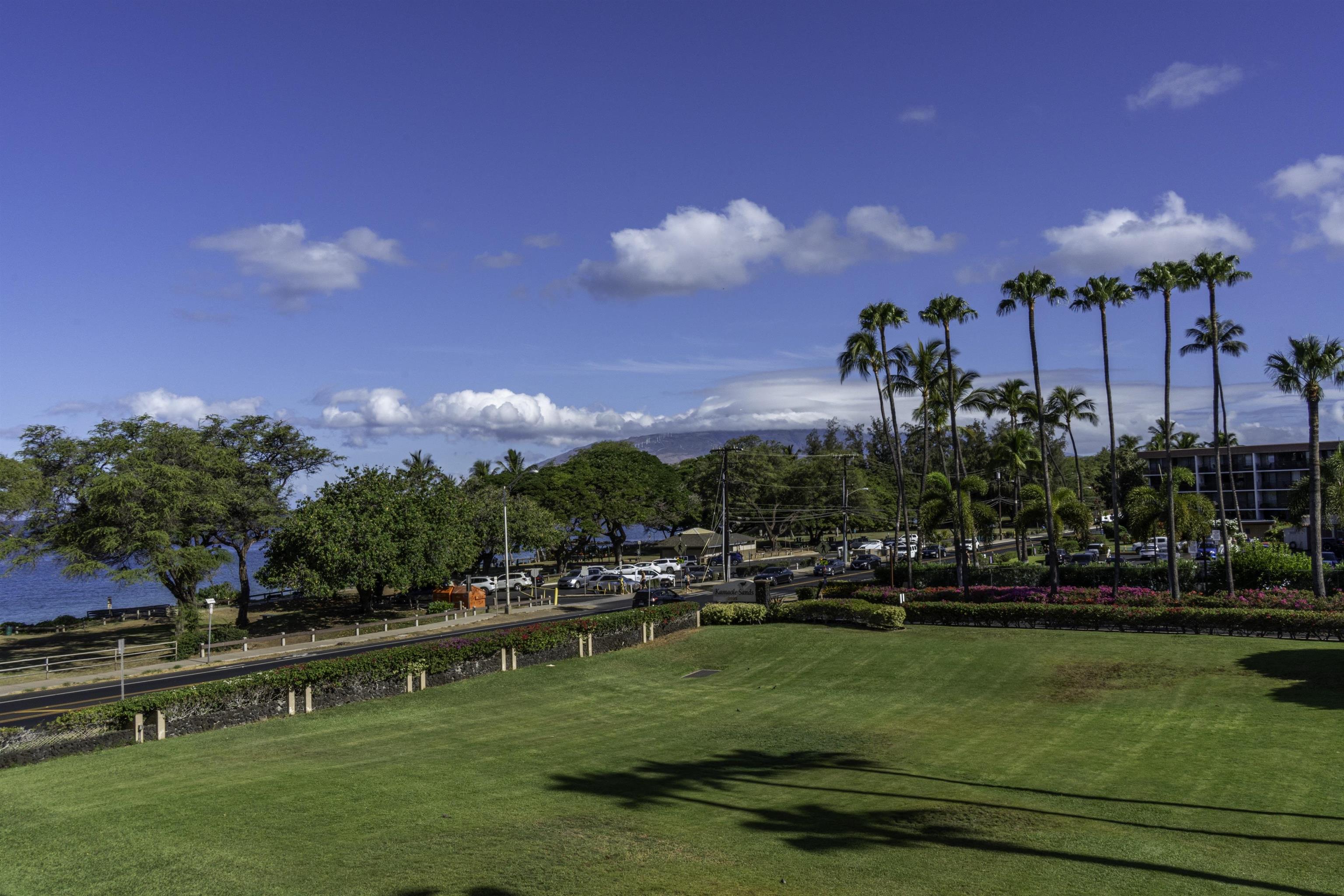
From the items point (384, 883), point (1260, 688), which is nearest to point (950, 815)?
point (384, 883)

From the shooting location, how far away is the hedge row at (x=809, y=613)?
37.5 m

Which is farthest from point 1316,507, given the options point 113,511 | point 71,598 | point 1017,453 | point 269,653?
point 71,598

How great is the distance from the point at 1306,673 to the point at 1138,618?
826 cm

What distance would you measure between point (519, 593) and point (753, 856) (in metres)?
57.7

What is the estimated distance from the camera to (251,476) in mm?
61375

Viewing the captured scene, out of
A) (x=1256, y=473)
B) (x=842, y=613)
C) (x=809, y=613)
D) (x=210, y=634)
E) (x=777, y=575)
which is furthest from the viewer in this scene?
(x=1256, y=473)

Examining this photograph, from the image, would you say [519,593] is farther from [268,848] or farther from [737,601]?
[268,848]

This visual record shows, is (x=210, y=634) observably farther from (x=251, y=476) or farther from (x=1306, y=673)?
(x=1306, y=673)

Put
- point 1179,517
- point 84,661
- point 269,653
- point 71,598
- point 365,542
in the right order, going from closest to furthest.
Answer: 1. point 84,661
2. point 269,653
3. point 1179,517
4. point 365,542
5. point 71,598

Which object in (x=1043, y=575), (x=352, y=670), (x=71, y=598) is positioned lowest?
(x=71, y=598)

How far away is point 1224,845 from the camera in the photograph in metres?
12.9

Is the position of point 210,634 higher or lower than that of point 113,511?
lower

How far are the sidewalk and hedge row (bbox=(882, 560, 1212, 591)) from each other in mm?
22673

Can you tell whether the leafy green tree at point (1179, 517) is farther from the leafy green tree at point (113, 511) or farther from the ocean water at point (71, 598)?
the ocean water at point (71, 598)
